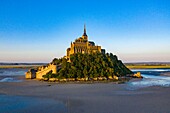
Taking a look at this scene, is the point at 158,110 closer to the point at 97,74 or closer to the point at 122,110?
the point at 122,110

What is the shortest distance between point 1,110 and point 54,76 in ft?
84.8

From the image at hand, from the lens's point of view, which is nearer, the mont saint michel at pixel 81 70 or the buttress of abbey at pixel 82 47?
the mont saint michel at pixel 81 70

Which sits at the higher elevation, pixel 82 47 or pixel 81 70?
pixel 82 47

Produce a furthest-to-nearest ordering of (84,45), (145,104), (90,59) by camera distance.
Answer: (84,45), (90,59), (145,104)

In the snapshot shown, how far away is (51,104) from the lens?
18.6 meters

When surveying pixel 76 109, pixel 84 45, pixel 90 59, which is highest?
pixel 84 45

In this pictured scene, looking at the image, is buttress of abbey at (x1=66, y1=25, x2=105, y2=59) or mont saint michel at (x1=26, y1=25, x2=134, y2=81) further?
buttress of abbey at (x1=66, y1=25, x2=105, y2=59)

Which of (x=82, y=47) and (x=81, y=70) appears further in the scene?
(x=82, y=47)

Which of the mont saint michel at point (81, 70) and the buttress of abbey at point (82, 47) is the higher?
the buttress of abbey at point (82, 47)

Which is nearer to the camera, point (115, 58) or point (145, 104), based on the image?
point (145, 104)

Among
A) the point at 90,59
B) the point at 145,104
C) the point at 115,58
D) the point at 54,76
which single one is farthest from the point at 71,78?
the point at 145,104

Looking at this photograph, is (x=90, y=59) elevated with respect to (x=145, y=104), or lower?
elevated

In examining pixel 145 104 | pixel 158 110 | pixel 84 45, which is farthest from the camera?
pixel 84 45

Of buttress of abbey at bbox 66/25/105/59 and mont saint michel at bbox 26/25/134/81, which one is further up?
buttress of abbey at bbox 66/25/105/59
